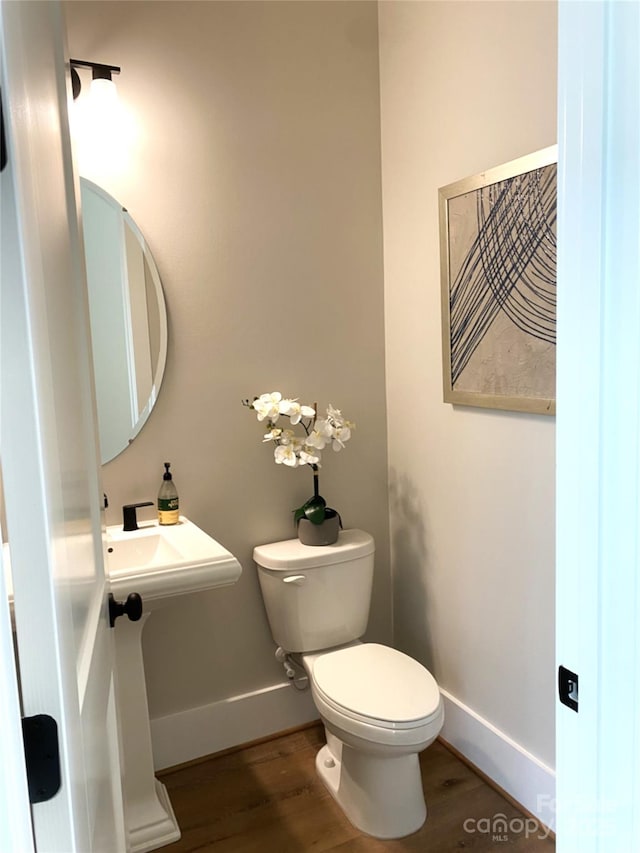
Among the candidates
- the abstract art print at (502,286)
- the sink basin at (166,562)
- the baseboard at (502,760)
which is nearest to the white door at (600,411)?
the abstract art print at (502,286)

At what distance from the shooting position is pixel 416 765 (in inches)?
73.9

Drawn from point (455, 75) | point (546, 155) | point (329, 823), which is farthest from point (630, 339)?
point (329, 823)

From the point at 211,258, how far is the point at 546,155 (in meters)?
1.06

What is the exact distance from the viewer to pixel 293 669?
7.50ft

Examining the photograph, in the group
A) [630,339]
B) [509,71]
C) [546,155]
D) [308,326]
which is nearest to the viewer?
[630,339]

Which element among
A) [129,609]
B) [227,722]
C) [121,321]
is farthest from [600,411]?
[227,722]

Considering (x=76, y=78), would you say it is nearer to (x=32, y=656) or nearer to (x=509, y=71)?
(x=509, y=71)

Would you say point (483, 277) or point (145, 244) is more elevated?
point (145, 244)

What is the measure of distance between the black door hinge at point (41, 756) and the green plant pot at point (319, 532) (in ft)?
5.17

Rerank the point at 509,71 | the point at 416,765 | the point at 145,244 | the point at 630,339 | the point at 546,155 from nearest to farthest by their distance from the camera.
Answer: the point at 630,339 < the point at 546,155 < the point at 509,71 < the point at 416,765 < the point at 145,244

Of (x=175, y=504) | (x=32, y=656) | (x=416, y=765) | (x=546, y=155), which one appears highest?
(x=546, y=155)

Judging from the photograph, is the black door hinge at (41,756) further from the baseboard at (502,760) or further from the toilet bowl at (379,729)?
the baseboard at (502,760)

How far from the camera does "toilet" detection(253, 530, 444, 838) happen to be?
1.73 meters

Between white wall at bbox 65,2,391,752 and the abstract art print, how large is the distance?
0.43 meters
